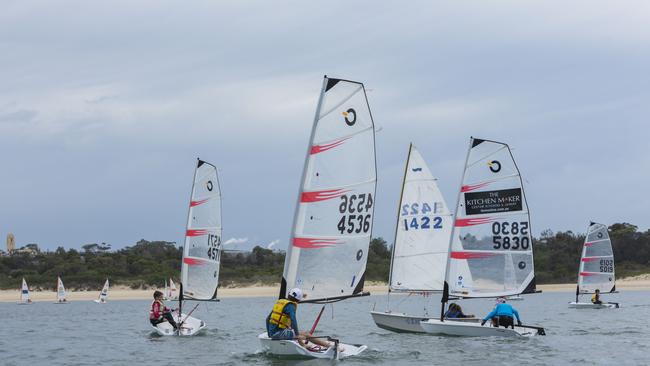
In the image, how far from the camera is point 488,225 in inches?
1084

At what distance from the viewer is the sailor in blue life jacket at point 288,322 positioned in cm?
2012

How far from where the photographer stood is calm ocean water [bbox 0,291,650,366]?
22.9m

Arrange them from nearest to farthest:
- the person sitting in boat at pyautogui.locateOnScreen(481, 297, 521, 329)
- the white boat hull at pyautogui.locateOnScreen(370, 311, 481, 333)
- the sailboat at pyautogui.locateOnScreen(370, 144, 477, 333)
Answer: the person sitting in boat at pyautogui.locateOnScreen(481, 297, 521, 329) → the white boat hull at pyautogui.locateOnScreen(370, 311, 481, 333) → the sailboat at pyautogui.locateOnScreen(370, 144, 477, 333)

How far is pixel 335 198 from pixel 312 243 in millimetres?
1135

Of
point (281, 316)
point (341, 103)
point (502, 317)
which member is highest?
point (341, 103)

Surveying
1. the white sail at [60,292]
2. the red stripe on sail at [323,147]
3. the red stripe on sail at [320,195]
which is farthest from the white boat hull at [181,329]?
the white sail at [60,292]

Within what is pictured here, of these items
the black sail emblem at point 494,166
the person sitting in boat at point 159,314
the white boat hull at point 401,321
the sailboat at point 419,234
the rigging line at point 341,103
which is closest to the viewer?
the rigging line at point 341,103

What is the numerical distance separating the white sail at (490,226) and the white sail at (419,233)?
3.22m

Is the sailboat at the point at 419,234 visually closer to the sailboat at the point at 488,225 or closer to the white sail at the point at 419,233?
the white sail at the point at 419,233

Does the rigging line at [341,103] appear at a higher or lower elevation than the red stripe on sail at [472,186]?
higher

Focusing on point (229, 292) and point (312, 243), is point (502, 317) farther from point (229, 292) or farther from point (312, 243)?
point (229, 292)

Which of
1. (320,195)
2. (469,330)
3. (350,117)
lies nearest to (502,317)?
(469,330)

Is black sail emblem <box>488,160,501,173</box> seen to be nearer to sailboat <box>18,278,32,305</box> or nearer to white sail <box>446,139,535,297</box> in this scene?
white sail <box>446,139,535,297</box>

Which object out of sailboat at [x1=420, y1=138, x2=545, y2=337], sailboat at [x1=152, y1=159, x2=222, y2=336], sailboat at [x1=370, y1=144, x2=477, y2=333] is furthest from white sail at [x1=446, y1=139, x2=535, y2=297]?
sailboat at [x1=152, y1=159, x2=222, y2=336]
